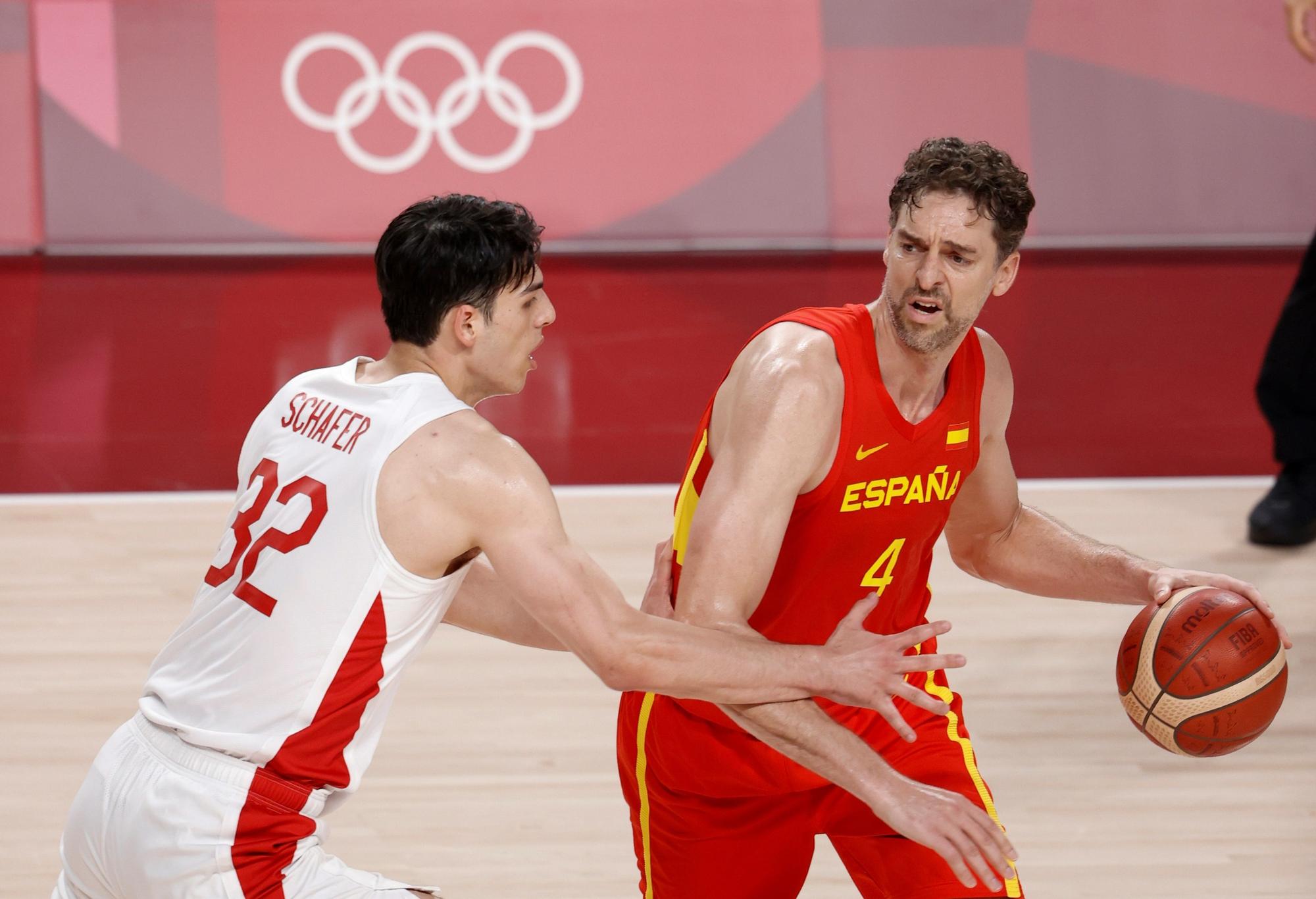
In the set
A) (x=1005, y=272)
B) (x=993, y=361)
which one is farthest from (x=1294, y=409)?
(x=1005, y=272)

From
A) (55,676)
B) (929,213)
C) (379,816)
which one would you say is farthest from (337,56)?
(929,213)

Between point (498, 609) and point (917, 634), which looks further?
point (498, 609)

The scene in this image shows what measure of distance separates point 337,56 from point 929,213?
7885mm

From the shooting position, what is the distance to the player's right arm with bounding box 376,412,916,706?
2.52 m

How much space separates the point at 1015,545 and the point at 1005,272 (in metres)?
0.66

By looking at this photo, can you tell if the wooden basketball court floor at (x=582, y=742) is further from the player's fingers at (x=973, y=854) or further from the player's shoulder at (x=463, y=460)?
the player's shoulder at (x=463, y=460)

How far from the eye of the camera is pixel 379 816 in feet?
13.5

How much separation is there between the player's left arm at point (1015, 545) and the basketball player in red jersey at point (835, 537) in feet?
0.07

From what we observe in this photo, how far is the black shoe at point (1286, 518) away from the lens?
6043 millimetres

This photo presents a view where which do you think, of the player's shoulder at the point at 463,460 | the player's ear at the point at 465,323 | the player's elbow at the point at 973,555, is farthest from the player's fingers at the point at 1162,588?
the player's ear at the point at 465,323

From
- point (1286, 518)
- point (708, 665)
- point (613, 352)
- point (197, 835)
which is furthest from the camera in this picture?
point (613, 352)

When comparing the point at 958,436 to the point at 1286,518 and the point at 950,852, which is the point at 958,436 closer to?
the point at 950,852

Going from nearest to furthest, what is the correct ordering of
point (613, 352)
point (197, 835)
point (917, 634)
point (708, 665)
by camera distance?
point (197, 835)
point (708, 665)
point (917, 634)
point (613, 352)

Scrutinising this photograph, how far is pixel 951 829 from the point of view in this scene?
8.64ft
